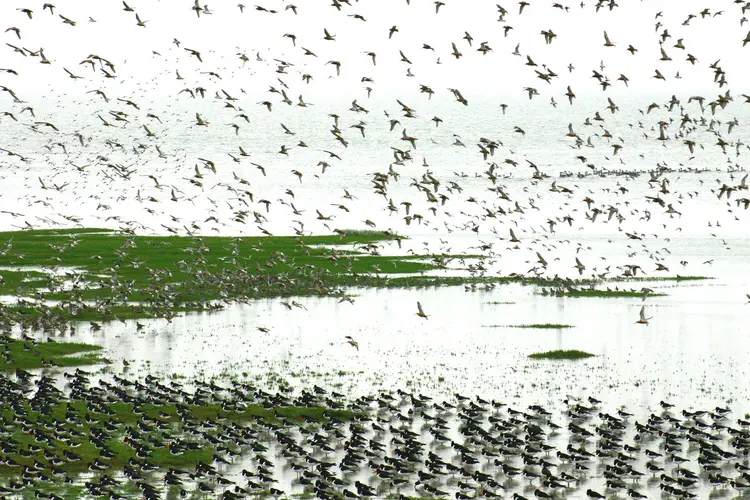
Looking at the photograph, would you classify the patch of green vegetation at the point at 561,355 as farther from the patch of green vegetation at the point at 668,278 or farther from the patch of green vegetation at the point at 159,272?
the patch of green vegetation at the point at 668,278

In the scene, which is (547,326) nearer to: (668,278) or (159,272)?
(159,272)

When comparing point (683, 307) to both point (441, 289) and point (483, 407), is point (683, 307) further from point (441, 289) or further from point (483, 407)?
point (483, 407)

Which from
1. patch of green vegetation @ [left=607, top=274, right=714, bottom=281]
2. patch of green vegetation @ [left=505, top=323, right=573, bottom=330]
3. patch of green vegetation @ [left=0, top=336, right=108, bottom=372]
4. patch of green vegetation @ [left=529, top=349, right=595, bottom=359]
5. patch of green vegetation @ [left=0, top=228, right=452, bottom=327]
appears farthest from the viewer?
patch of green vegetation @ [left=607, top=274, right=714, bottom=281]

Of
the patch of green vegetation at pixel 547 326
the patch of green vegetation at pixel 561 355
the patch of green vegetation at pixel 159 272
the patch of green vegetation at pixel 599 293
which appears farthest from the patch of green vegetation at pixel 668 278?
the patch of green vegetation at pixel 561 355

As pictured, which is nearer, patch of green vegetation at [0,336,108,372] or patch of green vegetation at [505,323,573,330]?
patch of green vegetation at [0,336,108,372]

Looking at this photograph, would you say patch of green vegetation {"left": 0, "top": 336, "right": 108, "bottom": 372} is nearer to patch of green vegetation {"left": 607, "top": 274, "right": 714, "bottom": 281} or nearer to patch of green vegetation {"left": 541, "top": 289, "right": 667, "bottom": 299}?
patch of green vegetation {"left": 541, "top": 289, "right": 667, "bottom": 299}

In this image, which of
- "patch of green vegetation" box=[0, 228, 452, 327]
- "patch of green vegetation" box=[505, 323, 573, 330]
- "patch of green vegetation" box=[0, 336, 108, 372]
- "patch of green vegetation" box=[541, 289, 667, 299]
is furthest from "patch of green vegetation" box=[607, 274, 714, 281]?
"patch of green vegetation" box=[0, 336, 108, 372]
